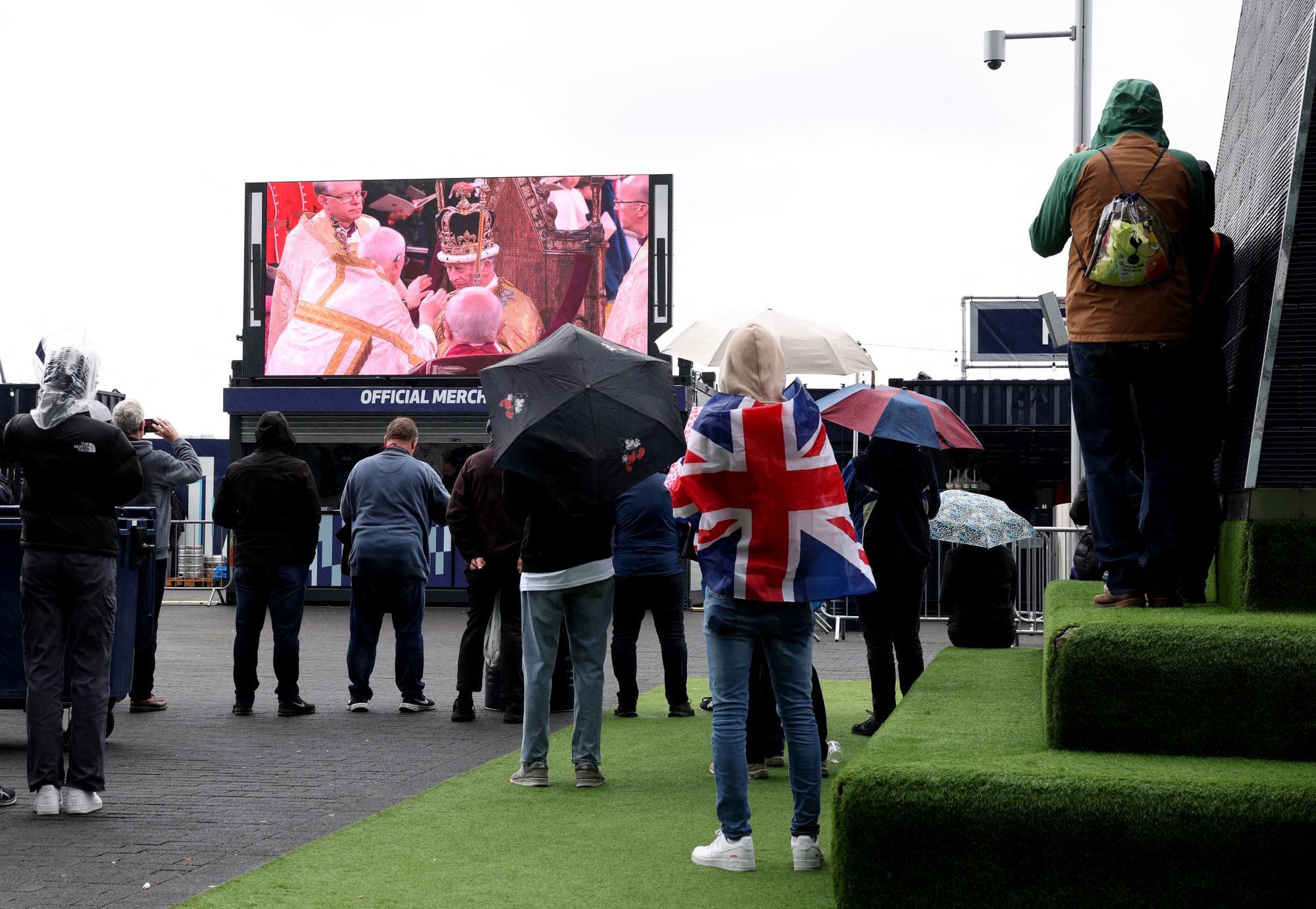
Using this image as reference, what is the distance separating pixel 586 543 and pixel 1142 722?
3.43 meters

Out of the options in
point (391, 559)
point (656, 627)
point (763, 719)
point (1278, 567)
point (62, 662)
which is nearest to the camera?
point (1278, 567)

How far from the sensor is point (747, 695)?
5.34m

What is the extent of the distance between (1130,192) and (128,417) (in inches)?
272

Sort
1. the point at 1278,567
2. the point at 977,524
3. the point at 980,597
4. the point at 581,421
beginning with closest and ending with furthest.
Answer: the point at 1278,567
the point at 581,421
the point at 977,524
the point at 980,597

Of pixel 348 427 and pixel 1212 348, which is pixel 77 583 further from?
pixel 348 427

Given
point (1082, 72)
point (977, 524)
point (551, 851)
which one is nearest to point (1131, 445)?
point (551, 851)

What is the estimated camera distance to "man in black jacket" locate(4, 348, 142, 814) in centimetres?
638

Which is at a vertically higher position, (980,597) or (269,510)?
(269,510)

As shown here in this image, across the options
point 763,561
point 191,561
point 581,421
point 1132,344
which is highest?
point 1132,344

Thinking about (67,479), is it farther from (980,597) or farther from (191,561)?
(191,561)

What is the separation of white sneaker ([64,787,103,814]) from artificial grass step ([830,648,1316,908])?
12.9 ft

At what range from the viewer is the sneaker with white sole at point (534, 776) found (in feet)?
23.2

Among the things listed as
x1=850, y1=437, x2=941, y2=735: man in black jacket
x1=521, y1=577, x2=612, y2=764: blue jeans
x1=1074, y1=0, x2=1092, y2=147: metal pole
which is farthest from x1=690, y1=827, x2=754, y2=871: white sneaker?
x1=1074, y1=0, x2=1092, y2=147: metal pole

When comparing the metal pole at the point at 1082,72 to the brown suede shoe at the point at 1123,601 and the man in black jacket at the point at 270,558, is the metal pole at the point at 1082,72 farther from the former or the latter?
the brown suede shoe at the point at 1123,601
